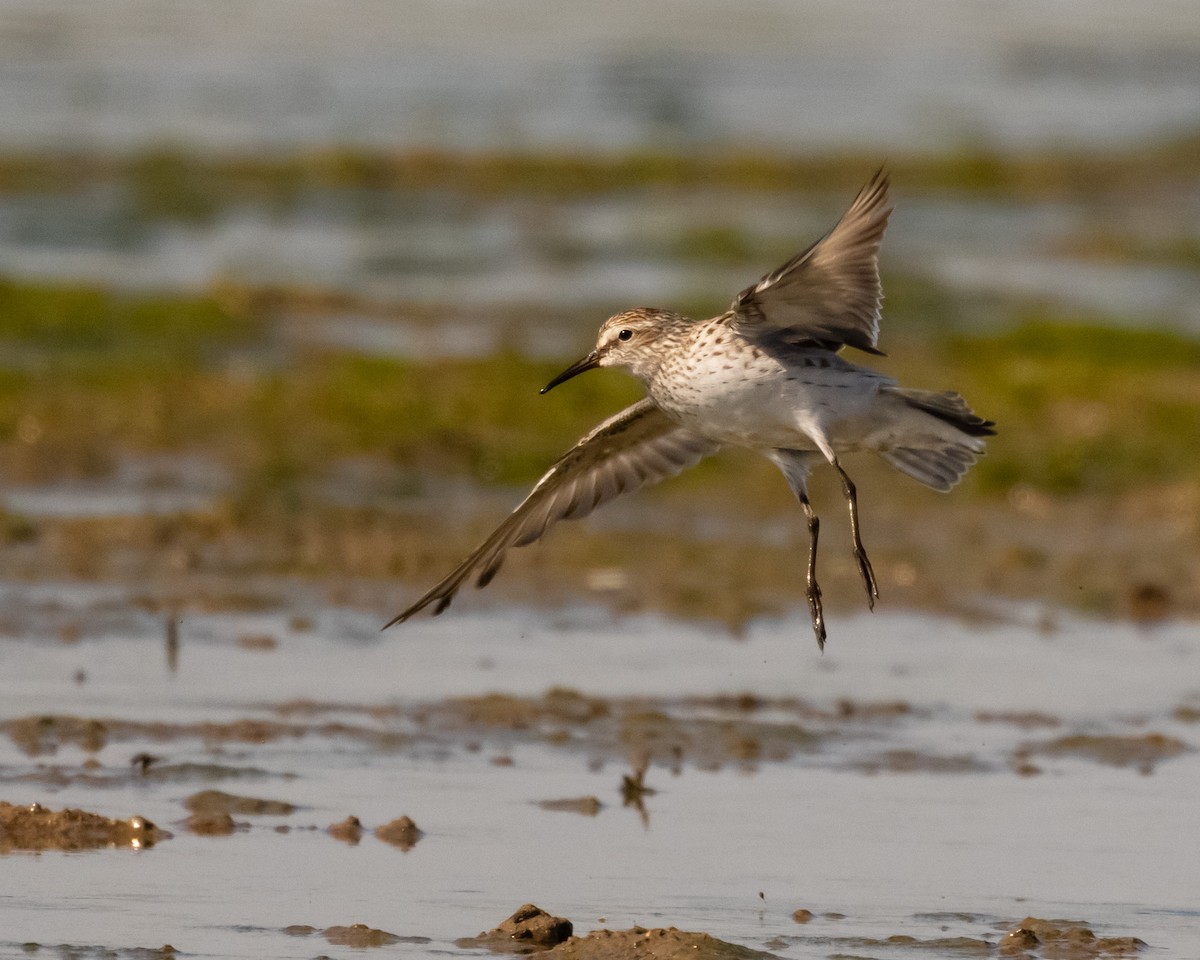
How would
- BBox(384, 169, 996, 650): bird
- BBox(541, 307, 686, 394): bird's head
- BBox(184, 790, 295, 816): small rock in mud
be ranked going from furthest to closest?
BBox(541, 307, 686, 394): bird's head < BBox(184, 790, 295, 816): small rock in mud < BBox(384, 169, 996, 650): bird

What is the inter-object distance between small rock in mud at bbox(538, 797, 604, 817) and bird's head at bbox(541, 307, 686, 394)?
4.45 feet

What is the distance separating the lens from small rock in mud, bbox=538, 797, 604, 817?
7.33m

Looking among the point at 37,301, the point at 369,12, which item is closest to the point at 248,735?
the point at 37,301

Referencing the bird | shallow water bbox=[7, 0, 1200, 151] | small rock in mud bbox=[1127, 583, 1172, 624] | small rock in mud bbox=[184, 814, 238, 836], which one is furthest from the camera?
shallow water bbox=[7, 0, 1200, 151]

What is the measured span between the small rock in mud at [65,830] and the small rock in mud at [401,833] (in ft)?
2.24

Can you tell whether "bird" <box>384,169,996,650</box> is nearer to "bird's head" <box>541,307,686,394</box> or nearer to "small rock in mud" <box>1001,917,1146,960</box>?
"bird's head" <box>541,307,686,394</box>

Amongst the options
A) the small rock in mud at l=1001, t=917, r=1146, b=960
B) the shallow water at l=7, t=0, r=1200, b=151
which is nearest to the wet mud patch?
the small rock in mud at l=1001, t=917, r=1146, b=960

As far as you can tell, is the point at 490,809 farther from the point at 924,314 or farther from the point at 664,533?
the point at 924,314

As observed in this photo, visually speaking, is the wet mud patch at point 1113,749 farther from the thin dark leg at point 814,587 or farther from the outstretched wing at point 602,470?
the outstretched wing at point 602,470

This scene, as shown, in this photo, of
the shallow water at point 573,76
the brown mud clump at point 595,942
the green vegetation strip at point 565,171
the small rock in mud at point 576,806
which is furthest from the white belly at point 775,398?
the shallow water at point 573,76

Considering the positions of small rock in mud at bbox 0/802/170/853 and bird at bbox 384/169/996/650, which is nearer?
small rock in mud at bbox 0/802/170/853

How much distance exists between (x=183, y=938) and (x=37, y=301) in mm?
9456

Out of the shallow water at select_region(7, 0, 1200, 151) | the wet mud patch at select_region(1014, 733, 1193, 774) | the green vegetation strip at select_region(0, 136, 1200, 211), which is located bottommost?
the wet mud patch at select_region(1014, 733, 1193, 774)

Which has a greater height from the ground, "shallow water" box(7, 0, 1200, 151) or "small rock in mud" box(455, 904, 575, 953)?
"shallow water" box(7, 0, 1200, 151)
